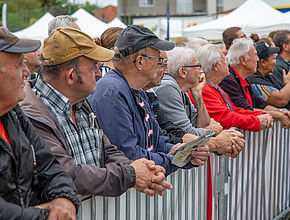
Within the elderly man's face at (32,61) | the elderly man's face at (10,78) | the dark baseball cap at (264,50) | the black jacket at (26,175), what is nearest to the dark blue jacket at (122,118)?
the black jacket at (26,175)

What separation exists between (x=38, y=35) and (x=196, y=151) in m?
13.2

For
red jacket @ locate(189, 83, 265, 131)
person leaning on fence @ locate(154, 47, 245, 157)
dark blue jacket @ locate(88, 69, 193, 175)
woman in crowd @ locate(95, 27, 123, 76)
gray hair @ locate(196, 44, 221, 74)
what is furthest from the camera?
gray hair @ locate(196, 44, 221, 74)

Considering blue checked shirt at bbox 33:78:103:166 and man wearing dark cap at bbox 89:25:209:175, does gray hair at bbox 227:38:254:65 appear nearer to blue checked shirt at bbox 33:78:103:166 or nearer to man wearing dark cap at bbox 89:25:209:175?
man wearing dark cap at bbox 89:25:209:175

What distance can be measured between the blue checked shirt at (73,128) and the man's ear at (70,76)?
3.9 inches

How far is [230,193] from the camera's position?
463cm

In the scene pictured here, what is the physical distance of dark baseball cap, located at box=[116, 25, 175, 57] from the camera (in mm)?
3721

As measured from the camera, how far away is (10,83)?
7.07ft

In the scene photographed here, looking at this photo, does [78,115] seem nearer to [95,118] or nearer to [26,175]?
[95,118]

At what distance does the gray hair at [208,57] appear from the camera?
541cm

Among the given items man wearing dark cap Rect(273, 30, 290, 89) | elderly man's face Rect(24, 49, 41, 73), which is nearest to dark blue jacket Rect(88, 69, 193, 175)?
elderly man's face Rect(24, 49, 41, 73)

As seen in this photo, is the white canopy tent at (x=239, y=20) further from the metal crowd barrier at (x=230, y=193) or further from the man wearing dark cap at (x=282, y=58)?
the metal crowd barrier at (x=230, y=193)

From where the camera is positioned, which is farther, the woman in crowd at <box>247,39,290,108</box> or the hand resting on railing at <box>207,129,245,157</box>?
the woman in crowd at <box>247,39,290,108</box>

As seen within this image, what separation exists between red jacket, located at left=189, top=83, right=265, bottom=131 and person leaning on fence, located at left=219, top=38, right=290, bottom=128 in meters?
0.48

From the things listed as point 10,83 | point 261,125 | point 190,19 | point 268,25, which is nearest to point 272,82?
point 261,125
